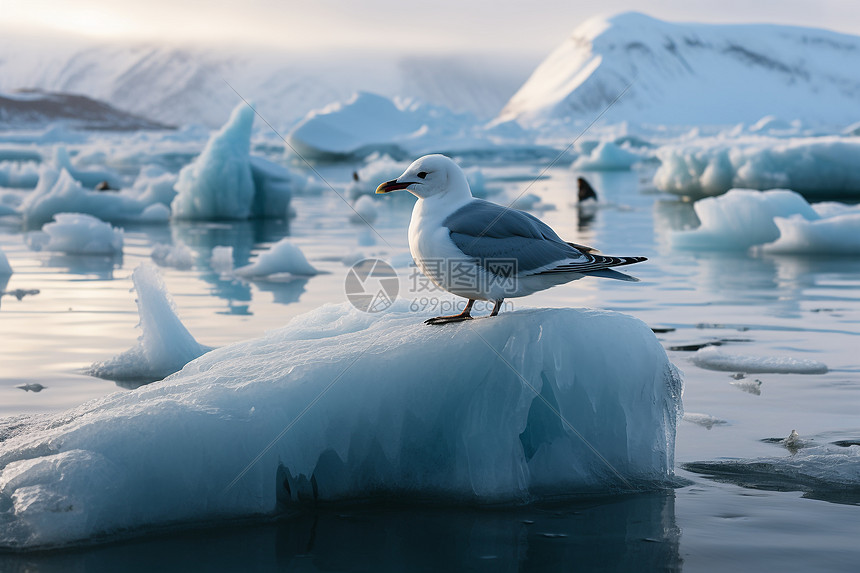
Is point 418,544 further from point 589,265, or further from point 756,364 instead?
point 756,364

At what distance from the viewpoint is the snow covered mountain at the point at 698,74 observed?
130 m

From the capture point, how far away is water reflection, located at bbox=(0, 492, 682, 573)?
2.93 metres

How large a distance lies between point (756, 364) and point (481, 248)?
249cm

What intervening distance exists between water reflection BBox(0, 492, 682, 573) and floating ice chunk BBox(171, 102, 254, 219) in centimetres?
1281

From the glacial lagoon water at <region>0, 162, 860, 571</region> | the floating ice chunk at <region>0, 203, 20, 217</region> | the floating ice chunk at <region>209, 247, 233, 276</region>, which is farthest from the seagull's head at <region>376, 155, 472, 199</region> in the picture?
the floating ice chunk at <region>0, 203, 20, 217</region>

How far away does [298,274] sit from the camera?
30.8 ft

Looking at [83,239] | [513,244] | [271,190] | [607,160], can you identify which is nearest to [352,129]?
[607,160]

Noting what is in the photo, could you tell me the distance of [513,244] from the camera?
3.69 m

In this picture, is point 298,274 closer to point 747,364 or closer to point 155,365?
point 155,365

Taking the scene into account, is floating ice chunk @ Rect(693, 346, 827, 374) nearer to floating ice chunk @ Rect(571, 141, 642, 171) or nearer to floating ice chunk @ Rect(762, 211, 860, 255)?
floating ice chunk @ Rect(762, 211, 860, 255)

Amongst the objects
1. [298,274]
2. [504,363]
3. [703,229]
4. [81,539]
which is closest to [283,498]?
[81,539]

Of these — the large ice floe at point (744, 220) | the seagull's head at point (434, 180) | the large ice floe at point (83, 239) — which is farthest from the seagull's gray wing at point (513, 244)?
the large ice floe at point (83, 239)

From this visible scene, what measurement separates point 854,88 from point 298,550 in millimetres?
161586

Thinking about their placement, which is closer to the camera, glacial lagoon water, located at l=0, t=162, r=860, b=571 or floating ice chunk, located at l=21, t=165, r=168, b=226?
glacial lagoon water, located at l=0, t=162, r=860, b=571
